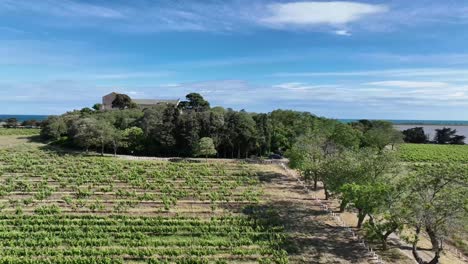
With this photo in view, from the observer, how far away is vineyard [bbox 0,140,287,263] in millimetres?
20359

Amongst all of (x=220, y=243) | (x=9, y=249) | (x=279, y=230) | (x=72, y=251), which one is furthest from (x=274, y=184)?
(x=9, y=249)

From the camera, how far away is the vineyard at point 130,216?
20.4m

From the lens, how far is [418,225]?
752 inches

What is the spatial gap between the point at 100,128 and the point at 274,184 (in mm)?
27838

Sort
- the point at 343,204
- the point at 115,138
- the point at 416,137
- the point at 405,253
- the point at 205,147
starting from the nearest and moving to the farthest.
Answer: the point at 405,253, the point at 343,204, the point at 205,147, the point at 115,138, the point at 416,137

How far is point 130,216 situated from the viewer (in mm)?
26141

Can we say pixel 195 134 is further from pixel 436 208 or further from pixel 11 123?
pixel 11 123

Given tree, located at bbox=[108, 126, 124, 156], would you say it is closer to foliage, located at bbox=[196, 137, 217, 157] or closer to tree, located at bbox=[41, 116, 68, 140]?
foliage, located at bbox=[196, 137, 217, 157]

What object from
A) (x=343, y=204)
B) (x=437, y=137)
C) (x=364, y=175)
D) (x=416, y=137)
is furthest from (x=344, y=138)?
(x=437, y=137)

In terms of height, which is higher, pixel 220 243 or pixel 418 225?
pixel 418 225

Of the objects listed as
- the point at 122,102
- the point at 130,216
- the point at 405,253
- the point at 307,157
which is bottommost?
the point at 405,253

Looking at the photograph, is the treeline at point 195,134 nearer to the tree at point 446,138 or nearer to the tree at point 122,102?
the tree at point 122,102

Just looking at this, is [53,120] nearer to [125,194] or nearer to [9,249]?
[125,194]

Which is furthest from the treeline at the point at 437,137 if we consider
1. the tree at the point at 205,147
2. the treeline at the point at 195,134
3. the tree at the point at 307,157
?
the tree at the point at 307,157
